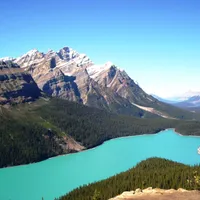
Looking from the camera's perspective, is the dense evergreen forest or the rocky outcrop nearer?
the rocky outcrop

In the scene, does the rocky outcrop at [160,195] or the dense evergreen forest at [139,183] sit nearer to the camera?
the rocky outcrop at [160,195]

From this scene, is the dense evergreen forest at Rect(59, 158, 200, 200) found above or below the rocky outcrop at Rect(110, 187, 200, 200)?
below

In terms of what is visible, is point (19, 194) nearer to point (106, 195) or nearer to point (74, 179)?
point (74, 179)

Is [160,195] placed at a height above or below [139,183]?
above

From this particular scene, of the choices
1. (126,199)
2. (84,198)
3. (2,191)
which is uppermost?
(126,199)

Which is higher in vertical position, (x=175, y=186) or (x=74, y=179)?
(x=175, y=186)

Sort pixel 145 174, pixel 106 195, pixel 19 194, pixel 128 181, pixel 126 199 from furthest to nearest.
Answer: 1. pixel 19 194
2. pixel 145 174
3. pixel 128 181
4. pixel 106 195
5. pixel 126 199

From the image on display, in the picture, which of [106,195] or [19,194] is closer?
[106,195]

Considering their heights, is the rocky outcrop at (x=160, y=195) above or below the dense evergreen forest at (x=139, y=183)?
above

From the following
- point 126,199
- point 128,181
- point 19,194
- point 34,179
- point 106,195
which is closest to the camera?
point 126,199

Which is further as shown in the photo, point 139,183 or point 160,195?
point 139,183

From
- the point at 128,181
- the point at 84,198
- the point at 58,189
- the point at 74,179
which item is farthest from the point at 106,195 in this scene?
the point at 74,179
